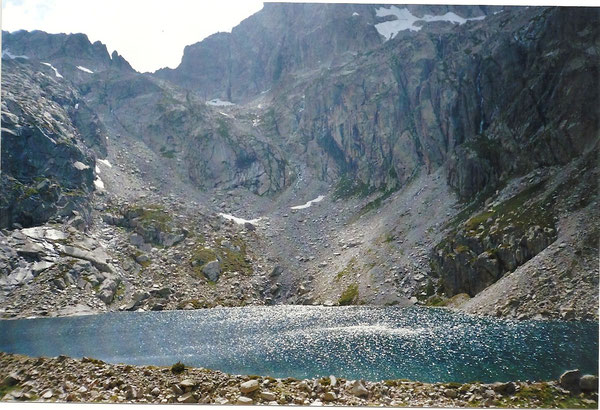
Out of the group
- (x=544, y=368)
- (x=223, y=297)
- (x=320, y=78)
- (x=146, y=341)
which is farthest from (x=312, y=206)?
(x=544, y=368)

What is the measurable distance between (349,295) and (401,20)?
14284 centimetres

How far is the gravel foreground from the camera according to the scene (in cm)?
1862

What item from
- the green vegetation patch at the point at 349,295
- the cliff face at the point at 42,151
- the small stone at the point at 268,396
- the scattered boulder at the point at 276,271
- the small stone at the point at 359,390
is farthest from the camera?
the cliff face at the point at 42,151

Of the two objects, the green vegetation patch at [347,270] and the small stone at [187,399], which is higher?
the small stone at [187,399]

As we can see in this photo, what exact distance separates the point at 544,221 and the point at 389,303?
26.3 meters

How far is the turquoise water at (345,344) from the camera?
2694 cm

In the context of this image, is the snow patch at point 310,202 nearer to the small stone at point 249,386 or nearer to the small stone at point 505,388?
the small stone at point 249,386

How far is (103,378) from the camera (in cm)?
2216

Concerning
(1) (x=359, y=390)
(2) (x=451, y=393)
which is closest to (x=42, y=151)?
(1) (x=359, y=390)

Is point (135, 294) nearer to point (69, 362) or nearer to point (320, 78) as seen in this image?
point (69, 362)

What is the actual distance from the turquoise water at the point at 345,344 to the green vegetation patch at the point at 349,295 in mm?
12730

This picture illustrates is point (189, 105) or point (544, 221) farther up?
point (189, 105)

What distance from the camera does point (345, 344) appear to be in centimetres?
3625

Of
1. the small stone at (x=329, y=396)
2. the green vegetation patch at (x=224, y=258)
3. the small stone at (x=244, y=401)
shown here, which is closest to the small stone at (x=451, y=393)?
the small stone at (x=329, y=396)
